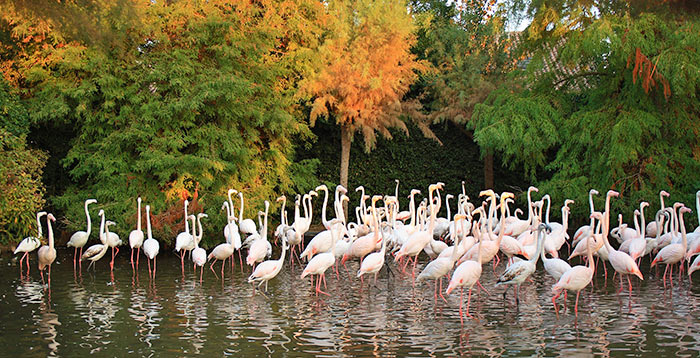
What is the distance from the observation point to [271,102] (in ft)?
64.5

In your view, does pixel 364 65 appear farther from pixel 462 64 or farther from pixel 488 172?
pixel 488 172

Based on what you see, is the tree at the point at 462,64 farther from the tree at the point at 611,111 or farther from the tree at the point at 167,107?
the tree at the point at 167,107

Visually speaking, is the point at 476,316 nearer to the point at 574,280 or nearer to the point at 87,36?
the point at 574,280

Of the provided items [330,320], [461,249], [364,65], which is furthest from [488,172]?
[330,320]

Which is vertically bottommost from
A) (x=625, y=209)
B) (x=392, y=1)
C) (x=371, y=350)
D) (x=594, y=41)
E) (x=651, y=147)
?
(x=371, y=350)

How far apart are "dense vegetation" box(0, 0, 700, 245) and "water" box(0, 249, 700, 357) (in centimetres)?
525

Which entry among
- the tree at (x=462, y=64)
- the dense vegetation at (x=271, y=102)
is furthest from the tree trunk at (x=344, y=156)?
the tree at (x=462, y=64)

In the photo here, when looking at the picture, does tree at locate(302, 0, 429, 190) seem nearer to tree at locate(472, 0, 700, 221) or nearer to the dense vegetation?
the dense vegetation

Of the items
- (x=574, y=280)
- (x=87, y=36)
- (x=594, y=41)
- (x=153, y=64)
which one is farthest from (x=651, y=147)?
(x=87, y=36)

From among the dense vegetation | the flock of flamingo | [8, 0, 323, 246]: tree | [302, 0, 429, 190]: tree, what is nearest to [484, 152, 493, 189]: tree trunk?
the dense vegetation

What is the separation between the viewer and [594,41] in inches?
683

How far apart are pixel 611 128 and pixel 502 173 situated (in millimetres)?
6582

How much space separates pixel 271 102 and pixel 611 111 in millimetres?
8731

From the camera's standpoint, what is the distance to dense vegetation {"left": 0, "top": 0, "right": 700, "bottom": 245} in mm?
17516
